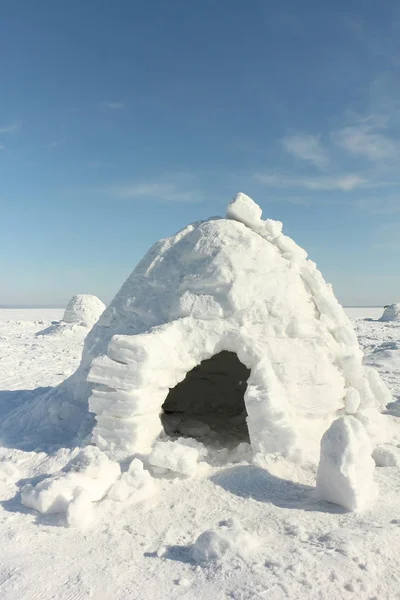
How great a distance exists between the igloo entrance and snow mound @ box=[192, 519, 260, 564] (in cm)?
331

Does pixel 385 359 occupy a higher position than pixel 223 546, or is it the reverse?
pixel 385 359

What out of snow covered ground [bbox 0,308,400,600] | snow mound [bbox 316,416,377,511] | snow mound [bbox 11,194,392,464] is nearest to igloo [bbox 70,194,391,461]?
snow mound [bbox 11,194,392,464]

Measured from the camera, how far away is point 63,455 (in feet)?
17.3

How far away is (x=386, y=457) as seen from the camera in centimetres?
518

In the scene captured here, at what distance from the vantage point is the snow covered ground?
3.06 meters

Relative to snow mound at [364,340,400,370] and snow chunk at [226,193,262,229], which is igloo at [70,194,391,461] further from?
snow mound at [364,340,400,370]

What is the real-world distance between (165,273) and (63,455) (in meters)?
2.74

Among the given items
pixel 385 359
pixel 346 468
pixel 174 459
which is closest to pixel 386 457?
pixel 346 468

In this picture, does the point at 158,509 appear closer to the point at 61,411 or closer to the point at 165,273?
the point at 61,411

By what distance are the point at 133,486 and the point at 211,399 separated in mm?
3969

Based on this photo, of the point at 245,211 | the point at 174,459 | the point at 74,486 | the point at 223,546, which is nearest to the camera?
the point at 223,546

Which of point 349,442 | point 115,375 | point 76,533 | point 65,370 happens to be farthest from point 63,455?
point 65,370

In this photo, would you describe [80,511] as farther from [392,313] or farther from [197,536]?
[392,313]

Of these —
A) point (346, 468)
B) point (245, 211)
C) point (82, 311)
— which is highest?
point (245, 211)
